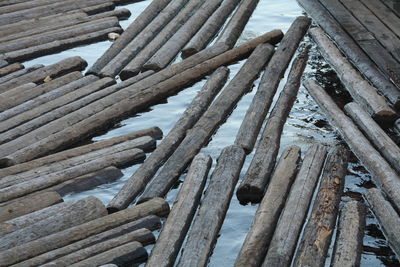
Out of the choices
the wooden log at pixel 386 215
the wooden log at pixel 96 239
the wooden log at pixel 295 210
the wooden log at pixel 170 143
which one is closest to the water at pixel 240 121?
the wooden log at pixel 386 215

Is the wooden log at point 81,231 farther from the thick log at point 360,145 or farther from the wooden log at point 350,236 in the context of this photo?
the thick log at point 360,145

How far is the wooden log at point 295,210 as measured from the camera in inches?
209

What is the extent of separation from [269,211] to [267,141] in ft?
4.23

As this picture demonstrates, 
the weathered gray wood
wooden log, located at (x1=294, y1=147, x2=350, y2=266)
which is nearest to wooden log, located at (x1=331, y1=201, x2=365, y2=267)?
wooden log, located at (x1=294, y1=147, x2=350, y2=266)

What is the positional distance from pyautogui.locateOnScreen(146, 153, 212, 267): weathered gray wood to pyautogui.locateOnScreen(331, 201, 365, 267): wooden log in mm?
1059

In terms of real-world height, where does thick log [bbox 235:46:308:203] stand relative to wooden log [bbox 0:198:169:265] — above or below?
below

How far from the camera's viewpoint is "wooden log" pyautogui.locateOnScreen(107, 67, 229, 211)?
6.22m

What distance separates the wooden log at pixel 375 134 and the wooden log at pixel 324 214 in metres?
0.29

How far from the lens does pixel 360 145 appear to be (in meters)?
6.86

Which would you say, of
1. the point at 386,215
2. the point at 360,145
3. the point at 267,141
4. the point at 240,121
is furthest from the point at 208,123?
the point at 386,215

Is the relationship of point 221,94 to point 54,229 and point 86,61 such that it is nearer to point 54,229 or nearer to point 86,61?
point 86,61

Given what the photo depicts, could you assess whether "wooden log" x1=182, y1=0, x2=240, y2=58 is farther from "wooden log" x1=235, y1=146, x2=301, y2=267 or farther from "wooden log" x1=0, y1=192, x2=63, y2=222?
"wooden log" x1=0, y1=192, x2=63, y2=222

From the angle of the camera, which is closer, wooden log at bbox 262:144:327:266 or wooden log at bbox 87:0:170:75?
wooden log at bbox 262:144:327:266

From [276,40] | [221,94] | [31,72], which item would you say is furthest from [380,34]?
[31,72]
